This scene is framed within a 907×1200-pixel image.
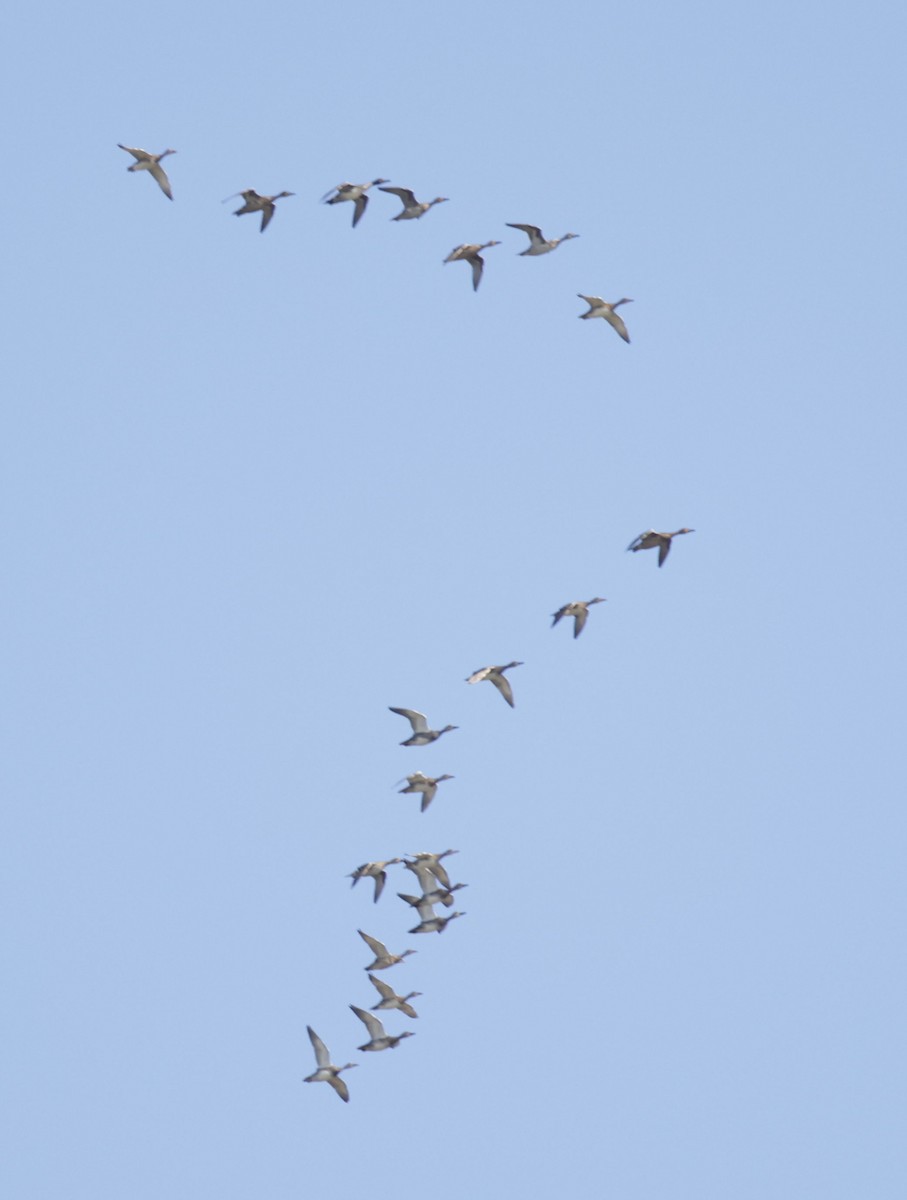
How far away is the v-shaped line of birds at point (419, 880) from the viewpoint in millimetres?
86750

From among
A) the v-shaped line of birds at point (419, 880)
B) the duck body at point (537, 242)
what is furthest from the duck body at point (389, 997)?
the duck body at point (537, 242)

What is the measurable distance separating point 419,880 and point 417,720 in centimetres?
590

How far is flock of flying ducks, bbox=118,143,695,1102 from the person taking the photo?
8769cm

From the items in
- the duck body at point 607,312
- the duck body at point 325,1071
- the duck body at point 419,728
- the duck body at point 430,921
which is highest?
the duck body at point 607,312

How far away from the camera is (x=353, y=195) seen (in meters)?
89.0

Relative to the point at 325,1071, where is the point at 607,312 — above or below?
above

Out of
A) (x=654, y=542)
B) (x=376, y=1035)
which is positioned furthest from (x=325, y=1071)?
(x=654, y=542)

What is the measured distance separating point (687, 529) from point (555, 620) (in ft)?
18.8

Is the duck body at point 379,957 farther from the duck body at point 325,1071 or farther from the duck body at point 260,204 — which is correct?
the duck body at point 260,204

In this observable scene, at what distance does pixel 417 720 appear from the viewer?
87812mm

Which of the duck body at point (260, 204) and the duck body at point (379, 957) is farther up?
the duck body at point (260, 204)

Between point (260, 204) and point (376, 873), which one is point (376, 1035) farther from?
point (260, 204)

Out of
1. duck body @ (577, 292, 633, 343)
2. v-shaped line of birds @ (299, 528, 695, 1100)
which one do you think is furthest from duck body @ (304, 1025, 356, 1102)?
duck body @ (577, 292, 633, 343)

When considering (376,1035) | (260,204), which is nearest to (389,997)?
(376,1035)
